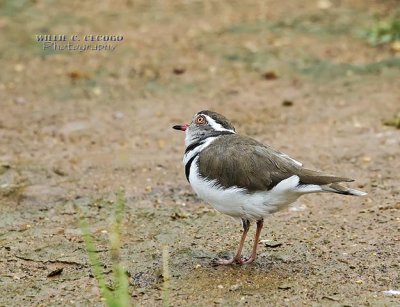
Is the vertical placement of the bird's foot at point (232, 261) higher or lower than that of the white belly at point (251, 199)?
lower

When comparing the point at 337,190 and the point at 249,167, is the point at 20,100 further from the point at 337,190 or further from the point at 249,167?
the point at 337,190

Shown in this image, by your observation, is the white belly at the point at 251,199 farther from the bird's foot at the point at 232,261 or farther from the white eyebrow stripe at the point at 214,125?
the white eyebrow stripe at the point at 214,125

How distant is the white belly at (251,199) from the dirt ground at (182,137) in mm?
490

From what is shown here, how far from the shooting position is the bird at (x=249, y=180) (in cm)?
571

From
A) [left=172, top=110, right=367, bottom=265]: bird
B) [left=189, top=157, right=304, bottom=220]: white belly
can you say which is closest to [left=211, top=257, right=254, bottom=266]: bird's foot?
[left=172, top=110, right=367, bottom=265]: bird

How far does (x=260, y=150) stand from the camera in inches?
Result: 236

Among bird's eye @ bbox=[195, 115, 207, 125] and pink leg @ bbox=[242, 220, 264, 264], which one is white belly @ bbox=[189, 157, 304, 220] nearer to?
pink leg @ bbox=[242, 220, 264, 264]

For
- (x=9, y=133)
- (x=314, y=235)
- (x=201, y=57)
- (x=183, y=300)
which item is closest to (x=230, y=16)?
(x=201, y=57)

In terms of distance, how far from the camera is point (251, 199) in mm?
5832

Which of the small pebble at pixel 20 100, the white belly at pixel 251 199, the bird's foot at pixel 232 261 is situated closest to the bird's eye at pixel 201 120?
the white belly at pixel 251 199

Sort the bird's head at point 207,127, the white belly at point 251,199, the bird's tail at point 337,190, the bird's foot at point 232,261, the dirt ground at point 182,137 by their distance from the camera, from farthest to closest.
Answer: the bird's head at point 207,127
the bird's foot at point 232,261
the dirt ground at point 182,137
the white belly at point 251,199
the bird's tail at point 337,190

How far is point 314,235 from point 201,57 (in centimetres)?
548

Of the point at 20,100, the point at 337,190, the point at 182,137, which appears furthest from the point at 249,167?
the point at 20,100

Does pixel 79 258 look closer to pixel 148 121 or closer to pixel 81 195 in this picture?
pixel 81 195
